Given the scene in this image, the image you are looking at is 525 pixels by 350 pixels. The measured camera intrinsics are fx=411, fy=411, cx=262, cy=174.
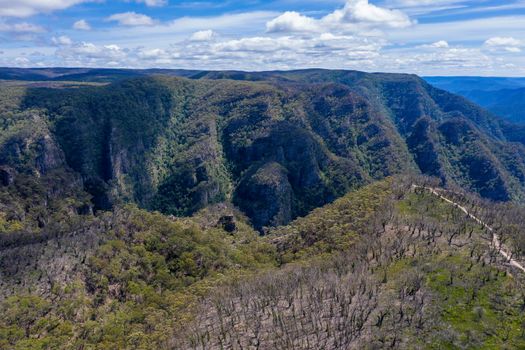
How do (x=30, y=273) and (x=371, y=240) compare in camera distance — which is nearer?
(x=30, y=273)

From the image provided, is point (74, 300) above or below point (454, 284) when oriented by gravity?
below

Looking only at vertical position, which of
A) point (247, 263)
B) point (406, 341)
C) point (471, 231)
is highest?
point (471, 231)

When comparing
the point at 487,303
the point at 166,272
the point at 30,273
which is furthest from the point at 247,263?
the point at 487,303

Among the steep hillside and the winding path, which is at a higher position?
the winding path

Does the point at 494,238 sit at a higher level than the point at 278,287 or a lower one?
higher

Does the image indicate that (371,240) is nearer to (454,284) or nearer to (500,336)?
(454,284)

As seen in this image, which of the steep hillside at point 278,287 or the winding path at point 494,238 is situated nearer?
the steep hillside at point 278,287

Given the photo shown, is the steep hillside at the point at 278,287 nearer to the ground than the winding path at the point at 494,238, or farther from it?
nearer to the ground

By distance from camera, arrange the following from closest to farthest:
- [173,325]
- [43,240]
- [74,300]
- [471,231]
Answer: [173,325] → [74,300] → [471,231] → [43,240]

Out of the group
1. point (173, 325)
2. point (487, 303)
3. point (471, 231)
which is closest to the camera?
point (487, 303)

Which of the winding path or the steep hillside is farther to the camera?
the winding path

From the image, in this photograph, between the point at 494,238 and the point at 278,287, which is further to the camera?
the point at 494,238
